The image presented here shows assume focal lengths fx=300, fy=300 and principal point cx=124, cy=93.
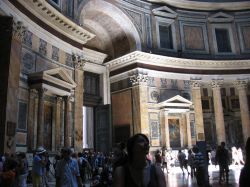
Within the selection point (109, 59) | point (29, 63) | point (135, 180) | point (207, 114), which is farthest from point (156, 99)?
point (135, 180)

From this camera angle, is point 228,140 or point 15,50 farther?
point 228,140

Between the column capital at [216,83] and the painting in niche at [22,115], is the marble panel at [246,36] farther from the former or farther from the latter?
→ the painting in niche at [22,115]

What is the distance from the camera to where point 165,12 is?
2392cm

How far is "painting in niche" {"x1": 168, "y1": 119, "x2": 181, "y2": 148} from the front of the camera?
2156cm

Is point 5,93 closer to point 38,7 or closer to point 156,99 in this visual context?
point 38,7

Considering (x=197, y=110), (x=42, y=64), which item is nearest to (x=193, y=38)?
(x=197, y=110)

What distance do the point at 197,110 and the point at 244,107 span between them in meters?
3.81

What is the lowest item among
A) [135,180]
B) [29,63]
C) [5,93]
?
[135,180]

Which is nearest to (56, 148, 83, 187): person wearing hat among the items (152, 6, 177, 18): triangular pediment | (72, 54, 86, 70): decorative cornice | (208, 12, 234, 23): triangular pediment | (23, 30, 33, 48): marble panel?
(23, 30, 33, 48): marble panel

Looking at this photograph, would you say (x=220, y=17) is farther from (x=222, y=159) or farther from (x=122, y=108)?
(x=222, y=159)

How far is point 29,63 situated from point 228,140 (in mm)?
18647

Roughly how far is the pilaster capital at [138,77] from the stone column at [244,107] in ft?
26.4

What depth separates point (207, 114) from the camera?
26.0m

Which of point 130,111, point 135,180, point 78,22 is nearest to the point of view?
point 135,180
